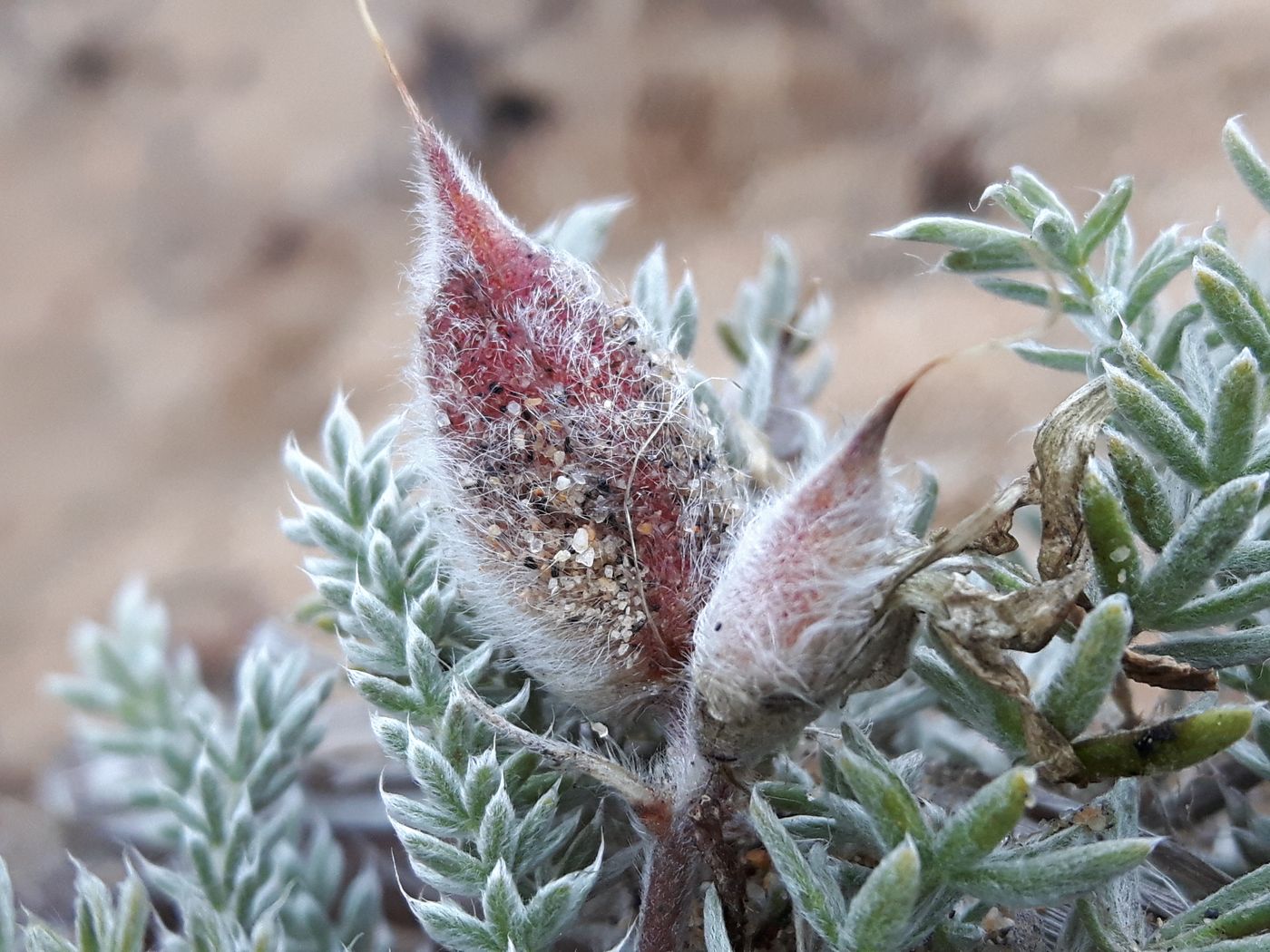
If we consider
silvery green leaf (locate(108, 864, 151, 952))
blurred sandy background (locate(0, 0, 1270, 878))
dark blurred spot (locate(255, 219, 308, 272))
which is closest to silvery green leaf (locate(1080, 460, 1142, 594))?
silvery green leaf (locate(108, 864, 151, 952))

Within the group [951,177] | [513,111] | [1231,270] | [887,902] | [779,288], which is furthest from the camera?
[513,111]

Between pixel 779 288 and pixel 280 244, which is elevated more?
pixel 280 244

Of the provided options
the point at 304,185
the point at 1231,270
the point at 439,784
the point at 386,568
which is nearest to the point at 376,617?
the point at 386,568

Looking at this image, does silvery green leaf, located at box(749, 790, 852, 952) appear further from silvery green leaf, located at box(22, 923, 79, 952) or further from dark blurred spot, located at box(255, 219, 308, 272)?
dark blurred spot, located at box(255, 219, 308, 272)

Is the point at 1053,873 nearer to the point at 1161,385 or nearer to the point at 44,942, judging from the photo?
the point at 1161,385

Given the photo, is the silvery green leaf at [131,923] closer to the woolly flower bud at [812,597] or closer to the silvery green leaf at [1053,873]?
the woolly flower bud at [812,597]

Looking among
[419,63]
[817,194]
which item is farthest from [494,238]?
[419,63]
